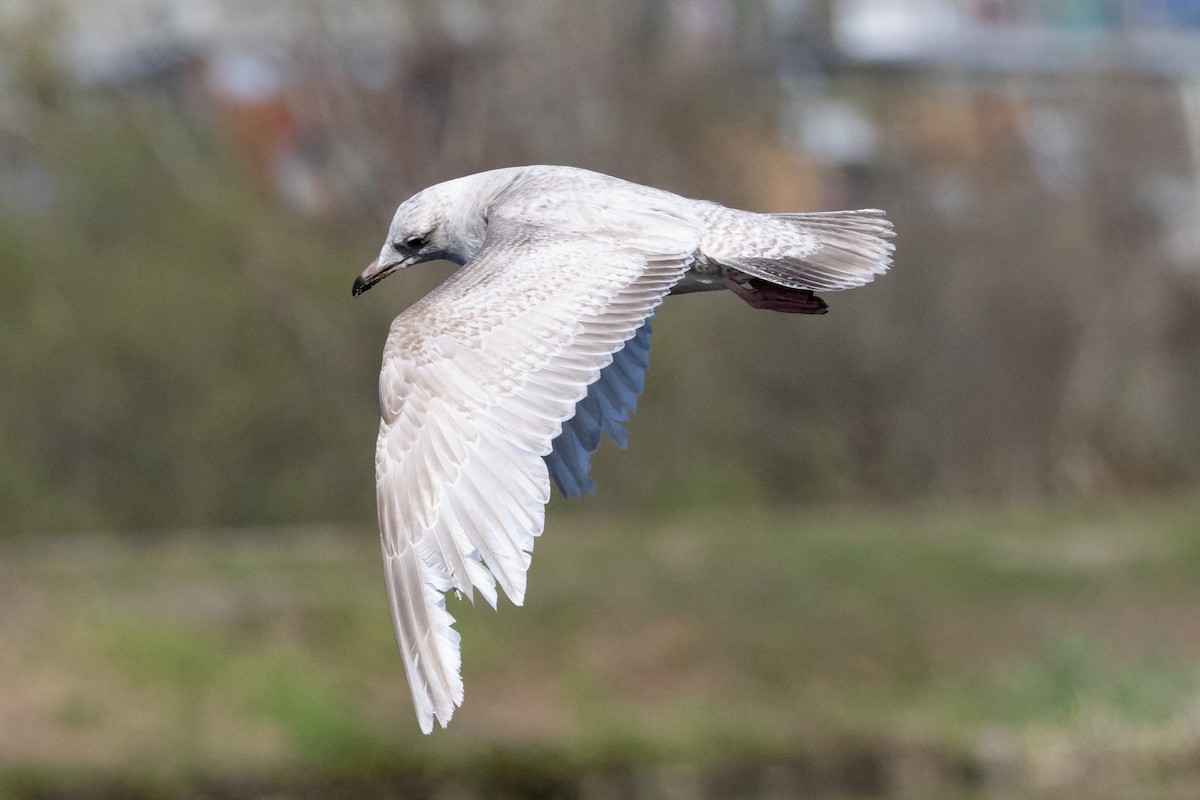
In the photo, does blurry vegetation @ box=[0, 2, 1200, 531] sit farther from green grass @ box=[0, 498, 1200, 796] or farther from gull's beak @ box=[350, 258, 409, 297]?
gull's beak @ box=[350, 258, 409, 297]

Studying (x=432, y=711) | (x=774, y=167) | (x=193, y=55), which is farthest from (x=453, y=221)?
(x=193, y=55)

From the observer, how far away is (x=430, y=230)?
239 inches

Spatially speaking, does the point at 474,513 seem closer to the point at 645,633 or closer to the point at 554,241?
the point at 554,241

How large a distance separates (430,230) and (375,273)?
181 mm

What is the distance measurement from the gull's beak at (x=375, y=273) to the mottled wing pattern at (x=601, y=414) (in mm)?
604

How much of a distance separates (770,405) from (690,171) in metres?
2.80

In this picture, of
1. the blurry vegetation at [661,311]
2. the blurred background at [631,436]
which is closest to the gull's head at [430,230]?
the blurred background at [631,436]

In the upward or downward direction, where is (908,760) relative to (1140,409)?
upward

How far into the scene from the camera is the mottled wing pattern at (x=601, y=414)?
6.11 metres

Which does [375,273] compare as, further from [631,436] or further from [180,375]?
[631,436]

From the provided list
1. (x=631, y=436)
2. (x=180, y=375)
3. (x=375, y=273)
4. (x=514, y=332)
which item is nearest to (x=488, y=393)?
(x=514, y=332)

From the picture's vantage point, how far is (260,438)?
63.8 ft

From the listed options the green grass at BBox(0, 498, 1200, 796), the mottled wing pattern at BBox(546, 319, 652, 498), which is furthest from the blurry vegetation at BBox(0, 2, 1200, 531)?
the mottled wing pattern at BBox(546, 319, 652, 498)

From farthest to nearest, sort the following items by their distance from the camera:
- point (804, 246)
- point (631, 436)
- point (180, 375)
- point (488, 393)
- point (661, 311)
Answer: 1. point (661, 311)
2. point (631, 436)
3. point (180, 375)
4. point (804, 246)
5. point (488, 393)
